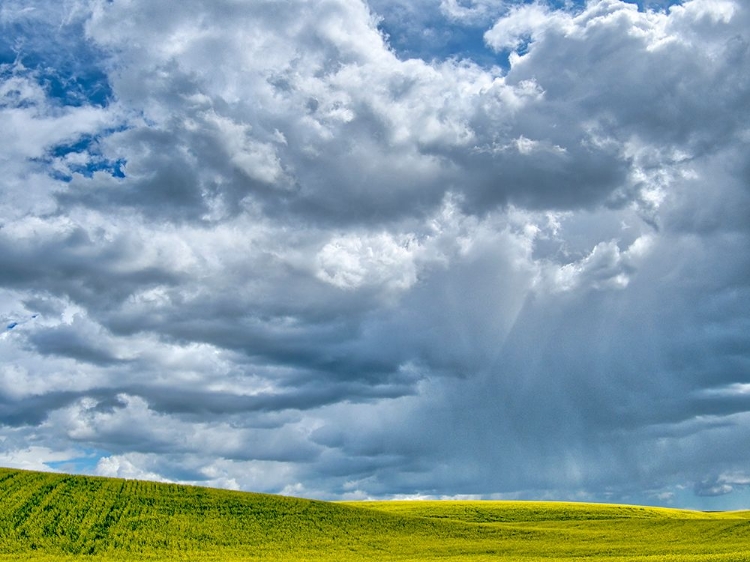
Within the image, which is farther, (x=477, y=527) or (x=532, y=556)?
(x=477, y=527)

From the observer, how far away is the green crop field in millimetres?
63469

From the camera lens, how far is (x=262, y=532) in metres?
74.6

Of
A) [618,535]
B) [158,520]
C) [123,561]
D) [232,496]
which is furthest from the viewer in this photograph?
[232,496]

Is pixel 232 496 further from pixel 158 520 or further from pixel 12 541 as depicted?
pixel 12 541

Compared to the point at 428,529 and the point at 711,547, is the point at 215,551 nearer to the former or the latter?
the point at 428,529

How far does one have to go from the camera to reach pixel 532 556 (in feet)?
215

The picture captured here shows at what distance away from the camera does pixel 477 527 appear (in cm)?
8325

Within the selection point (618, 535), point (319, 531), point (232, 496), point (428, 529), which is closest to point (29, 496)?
point (232, 496)

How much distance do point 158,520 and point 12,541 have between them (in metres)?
14.3

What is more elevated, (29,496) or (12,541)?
(29,496)

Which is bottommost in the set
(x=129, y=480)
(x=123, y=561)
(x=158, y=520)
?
(x=123, y=561)

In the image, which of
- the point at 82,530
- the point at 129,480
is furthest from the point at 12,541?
the point at 129,480

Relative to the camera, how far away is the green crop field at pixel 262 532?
6347cm

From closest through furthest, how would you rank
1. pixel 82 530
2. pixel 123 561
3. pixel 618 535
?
pixel 123 561 → pixel 82 530 → pixel 618 535
